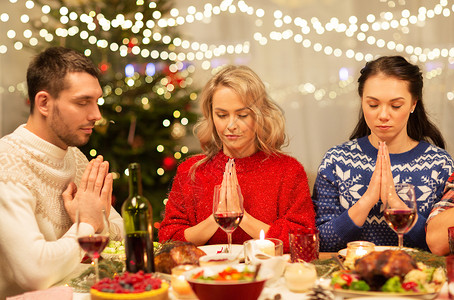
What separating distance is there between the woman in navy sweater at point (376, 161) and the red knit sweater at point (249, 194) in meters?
0.15

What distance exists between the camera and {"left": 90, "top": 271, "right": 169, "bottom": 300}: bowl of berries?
133 cm

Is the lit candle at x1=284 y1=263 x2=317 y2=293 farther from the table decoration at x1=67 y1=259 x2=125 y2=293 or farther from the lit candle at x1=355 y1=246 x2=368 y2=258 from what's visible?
the table decoration at x1=67 y1=259 x2=125 y2=293

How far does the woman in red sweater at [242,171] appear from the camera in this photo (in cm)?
237

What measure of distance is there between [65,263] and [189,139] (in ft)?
10.2

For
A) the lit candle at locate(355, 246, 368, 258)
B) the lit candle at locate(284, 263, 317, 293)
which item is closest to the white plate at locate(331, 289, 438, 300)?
the lit candle at locate(284, 263, 317, 293)

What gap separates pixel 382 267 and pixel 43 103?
142cm

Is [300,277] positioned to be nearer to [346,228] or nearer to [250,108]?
[346,228]

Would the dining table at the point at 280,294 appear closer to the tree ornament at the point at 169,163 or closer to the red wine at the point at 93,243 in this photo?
the red wine at the point at 93,243

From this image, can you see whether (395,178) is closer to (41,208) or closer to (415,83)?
(415,83)

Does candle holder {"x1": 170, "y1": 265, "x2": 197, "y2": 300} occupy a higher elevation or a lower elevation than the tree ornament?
lower

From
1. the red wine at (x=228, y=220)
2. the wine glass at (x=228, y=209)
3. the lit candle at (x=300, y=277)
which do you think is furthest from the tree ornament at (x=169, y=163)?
the lit candle at (x=300, y=277)

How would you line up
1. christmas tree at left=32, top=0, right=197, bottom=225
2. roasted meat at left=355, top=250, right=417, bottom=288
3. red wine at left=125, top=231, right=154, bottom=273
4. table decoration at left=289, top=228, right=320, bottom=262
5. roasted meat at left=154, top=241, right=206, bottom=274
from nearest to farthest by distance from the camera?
roasted meat at left=355, top=250, right=417, bottom=288 → red wine at left=125, top=231, right=154, bottom=273 → roasted meat at left=154, top=241, right=206, bottom=274 → table decoration at left=289, top=228, right=320, bottom=262 → christmas tree at left=32, top=0, right=197, bottom=225

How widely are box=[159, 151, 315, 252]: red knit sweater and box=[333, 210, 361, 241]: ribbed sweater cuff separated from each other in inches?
4.6

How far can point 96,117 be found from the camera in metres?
2.21
